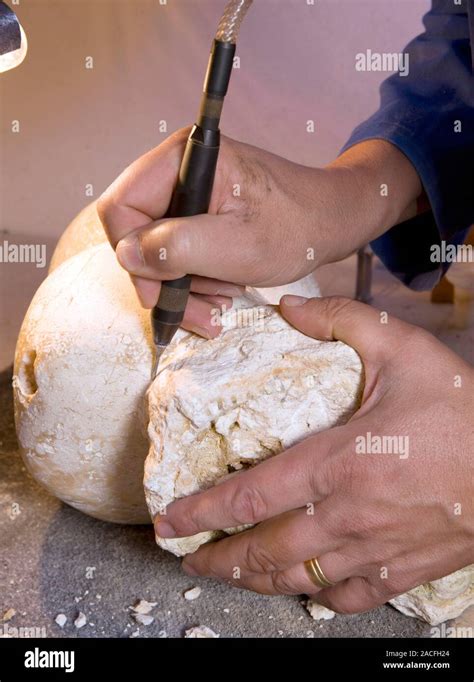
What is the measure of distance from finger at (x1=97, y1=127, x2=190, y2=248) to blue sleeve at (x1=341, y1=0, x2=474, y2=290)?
58cm

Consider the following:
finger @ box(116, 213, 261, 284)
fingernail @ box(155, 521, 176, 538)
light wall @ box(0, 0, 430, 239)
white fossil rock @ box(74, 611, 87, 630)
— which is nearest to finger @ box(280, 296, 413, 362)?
finger @ box(116, 213, 261, 284)

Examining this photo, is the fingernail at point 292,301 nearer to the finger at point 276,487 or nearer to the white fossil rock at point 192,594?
the finger at point 276,487

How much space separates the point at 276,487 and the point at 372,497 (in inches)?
5.1

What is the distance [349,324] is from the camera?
123cm

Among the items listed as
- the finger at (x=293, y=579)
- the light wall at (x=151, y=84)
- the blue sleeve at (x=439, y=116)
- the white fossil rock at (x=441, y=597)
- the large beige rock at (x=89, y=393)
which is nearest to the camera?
the finger at (x=293, y=579)

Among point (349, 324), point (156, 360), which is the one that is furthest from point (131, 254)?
point (349, 324)

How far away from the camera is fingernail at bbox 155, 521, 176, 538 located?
3.96ft

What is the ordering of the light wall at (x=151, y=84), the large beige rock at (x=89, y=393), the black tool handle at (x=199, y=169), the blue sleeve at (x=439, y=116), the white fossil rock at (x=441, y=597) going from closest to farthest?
the black tool handle at (x=199, y=169) < the white fossil rock at (x=441, y=597) < the large beige rock at (x=89, y=393) < the blue sleeve at (x=439, y=116) < the light wall at (x=151, y=84)

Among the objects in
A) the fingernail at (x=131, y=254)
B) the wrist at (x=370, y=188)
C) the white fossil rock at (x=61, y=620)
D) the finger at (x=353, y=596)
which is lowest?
the white fossil rock at (x=61, y=620)

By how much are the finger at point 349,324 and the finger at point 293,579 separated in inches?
11.7

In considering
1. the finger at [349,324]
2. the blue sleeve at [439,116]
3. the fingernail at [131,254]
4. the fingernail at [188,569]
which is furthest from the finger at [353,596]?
the blue sleeve at [439,116]

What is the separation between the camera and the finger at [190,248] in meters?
1.12

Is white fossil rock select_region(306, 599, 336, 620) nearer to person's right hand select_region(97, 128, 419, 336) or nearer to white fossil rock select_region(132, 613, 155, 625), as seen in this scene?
white fossil rock select_region(132, 613, 155, 625)

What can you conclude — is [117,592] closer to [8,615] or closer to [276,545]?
[8,615]
